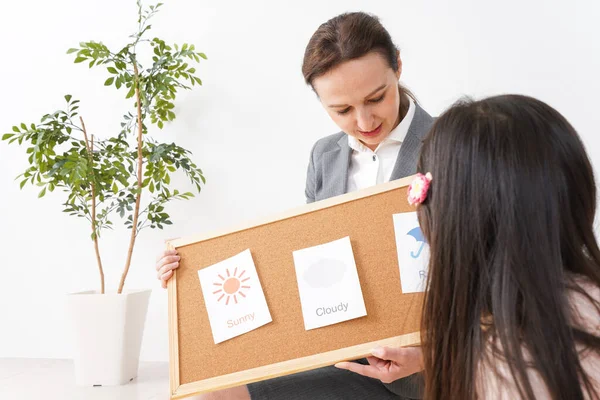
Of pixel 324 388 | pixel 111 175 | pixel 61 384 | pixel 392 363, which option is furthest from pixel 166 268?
pixel 61 384

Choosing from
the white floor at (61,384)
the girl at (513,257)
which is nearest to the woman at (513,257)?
the girl at (513,257)

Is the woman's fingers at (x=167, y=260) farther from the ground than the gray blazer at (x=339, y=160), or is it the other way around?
the gray blazer at (x=339, y=160)

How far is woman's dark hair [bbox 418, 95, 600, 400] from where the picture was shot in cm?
89

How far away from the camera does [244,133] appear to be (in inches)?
120

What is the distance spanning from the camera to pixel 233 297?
4.83 ft

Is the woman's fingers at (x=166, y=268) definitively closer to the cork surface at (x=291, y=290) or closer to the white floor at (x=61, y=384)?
the cork surface at (x=291, y=290)

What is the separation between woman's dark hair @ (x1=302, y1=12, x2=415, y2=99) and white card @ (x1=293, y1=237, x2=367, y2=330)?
488 mm

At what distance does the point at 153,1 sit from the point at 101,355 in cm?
160

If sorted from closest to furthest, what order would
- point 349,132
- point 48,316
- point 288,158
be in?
1. point 349,132
2. point 288,158
3. point 48,316

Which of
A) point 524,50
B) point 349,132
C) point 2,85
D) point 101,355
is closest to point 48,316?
point 101,355

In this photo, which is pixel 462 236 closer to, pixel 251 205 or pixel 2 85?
pixel 251 205

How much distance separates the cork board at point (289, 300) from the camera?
1343 millimetres

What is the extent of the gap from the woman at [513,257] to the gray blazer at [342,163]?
575mm

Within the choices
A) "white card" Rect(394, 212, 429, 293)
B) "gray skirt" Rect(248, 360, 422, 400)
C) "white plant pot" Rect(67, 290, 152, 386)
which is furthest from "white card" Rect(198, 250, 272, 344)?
"white plant pot" Rect(67, 290, 152, 386)
